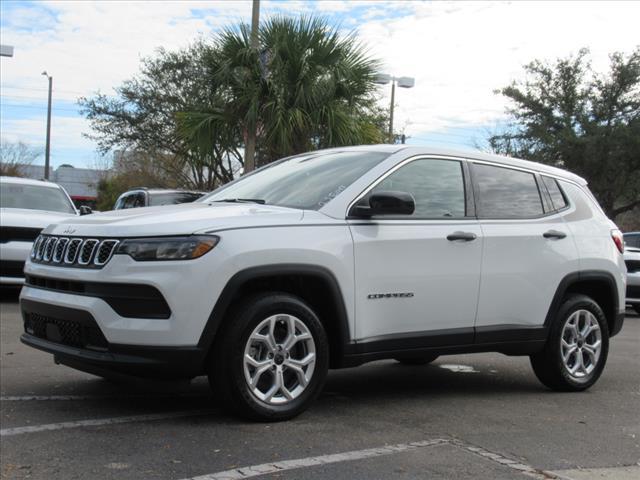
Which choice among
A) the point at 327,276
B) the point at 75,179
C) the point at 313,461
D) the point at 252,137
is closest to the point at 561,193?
the point at 327,276

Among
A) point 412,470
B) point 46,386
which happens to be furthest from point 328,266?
point 46,386

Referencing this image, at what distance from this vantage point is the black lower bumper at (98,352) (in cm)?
457

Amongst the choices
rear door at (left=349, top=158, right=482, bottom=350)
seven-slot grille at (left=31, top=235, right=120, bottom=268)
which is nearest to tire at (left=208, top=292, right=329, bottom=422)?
rear door at (left=349, top=158, right=482, bottom=350)

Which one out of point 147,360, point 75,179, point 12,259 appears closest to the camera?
point 147,360

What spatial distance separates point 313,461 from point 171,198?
32.5 ft

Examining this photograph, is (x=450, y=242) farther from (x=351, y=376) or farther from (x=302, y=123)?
(x=302, y=123)

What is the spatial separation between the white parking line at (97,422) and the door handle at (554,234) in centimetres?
277

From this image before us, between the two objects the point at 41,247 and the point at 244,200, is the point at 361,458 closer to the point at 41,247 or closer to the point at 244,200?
the point at 244,200

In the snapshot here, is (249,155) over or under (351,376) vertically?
over

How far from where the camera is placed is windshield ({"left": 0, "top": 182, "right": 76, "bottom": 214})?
1182 cm

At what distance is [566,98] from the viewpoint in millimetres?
29109

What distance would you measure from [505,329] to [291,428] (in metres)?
1.92

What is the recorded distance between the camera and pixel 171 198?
13.6m

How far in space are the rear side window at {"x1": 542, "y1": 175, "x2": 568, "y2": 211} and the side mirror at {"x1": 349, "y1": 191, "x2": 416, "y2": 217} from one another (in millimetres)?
1741
